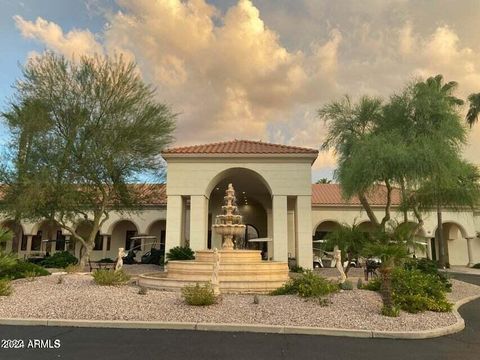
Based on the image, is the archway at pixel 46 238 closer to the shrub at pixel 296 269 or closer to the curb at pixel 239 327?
the shrub at pixel 296 269

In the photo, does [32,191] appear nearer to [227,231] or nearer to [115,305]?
[227,231]

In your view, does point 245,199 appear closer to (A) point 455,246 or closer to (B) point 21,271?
(B) point 21,271

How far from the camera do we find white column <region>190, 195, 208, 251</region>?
68.7 ft

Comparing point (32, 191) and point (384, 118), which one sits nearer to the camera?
point (32, 191)

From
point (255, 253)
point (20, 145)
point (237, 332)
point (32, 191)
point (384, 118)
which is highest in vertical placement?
point (384, 118)

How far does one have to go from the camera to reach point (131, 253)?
91.1ft

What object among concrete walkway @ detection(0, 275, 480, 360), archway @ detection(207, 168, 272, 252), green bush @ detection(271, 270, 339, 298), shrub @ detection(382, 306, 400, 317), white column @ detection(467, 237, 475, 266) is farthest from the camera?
white column @ detection(467, 237, 475, 266)

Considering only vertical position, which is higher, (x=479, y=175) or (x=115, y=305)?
(x=479, y=175)

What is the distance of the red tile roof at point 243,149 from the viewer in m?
21.3

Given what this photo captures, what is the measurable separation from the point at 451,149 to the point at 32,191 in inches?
787

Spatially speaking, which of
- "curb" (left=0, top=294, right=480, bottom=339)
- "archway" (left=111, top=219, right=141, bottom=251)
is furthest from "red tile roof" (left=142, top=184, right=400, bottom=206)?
"curb" (left=0, top=294, right=480, bottom=339)

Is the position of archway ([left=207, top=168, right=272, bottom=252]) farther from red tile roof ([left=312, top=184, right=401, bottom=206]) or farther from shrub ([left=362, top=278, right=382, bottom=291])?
shrub ([left=362, top=278, right=382, bottom=291])

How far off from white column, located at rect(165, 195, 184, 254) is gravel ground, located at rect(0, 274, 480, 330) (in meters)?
9.78

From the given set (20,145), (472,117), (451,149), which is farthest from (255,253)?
(472,117)
